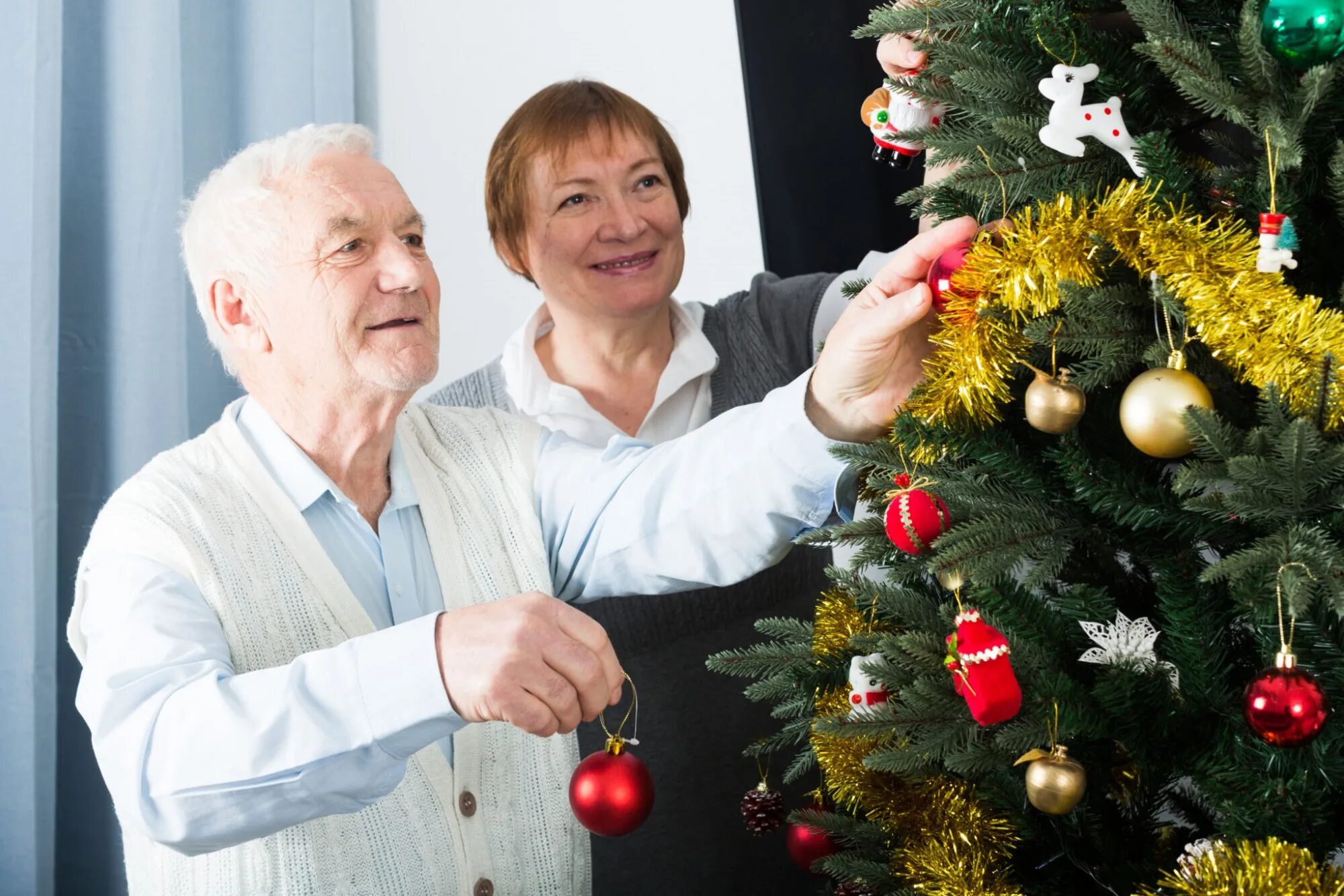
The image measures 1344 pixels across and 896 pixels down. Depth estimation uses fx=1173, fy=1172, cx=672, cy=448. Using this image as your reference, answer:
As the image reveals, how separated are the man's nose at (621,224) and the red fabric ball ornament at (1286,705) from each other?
1.24m

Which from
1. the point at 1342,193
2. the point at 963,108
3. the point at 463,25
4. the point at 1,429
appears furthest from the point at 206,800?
the point at 463,25

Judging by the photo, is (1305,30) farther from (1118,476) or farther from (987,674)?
(987,674)

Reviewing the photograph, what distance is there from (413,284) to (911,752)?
718mm

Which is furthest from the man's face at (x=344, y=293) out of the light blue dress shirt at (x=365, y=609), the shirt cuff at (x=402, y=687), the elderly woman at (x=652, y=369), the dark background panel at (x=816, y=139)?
the dark background panel at (x=816, y=139)

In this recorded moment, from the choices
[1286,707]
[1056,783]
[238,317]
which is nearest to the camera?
[1286,707]

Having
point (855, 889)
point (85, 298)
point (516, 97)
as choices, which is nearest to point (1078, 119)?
point (855, 889)

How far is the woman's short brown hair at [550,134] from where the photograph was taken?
173 centimetres

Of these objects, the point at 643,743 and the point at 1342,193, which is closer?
the point at 1342,193

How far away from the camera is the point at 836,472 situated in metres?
1.04

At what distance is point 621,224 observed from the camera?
1.70 metres

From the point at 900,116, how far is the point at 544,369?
0.99m

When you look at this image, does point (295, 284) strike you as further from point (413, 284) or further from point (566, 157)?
point (566, 157)

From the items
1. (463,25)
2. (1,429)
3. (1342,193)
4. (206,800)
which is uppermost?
(463,25)

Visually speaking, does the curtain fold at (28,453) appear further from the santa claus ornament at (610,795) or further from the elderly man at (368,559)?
the santa claus ornament at (610,795)
